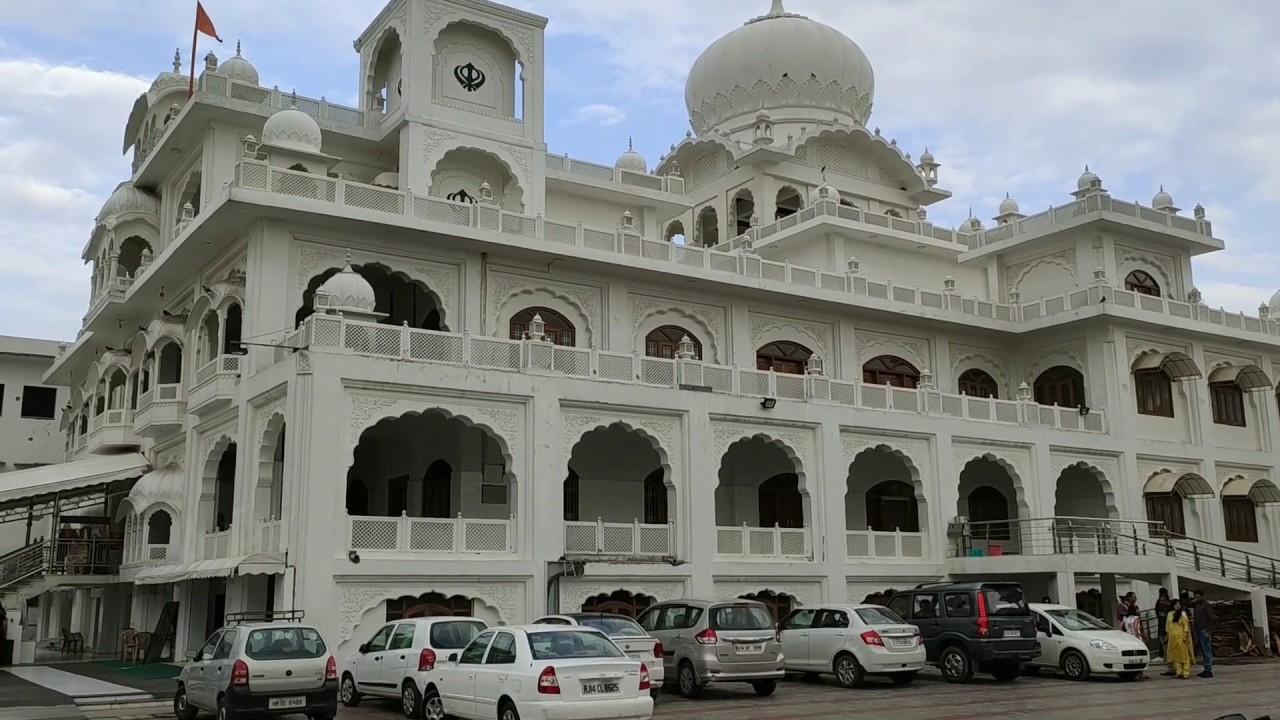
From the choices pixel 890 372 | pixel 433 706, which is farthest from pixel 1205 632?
pixel 433 706

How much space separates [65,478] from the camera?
26906 millimetres

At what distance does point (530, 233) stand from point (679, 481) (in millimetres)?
6328

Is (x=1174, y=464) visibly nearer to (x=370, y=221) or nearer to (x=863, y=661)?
(x=863, y=661)

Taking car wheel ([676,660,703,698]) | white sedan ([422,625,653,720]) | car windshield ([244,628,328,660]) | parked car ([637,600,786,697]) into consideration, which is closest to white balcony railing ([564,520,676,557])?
parked car ([637,600,786,697])

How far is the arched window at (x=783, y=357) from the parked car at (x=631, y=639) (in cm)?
1283

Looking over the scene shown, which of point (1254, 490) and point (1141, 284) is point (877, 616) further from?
point (1254, 490)

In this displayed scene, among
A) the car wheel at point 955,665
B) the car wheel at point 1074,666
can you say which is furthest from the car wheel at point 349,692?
the car wheel at point 1074,666

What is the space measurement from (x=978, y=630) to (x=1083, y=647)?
225 cm

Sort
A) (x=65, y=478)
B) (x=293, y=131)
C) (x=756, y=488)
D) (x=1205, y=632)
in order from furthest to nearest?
(x=756, y=488) → (x=65, y=478) → (x=293, y=131) → (x=1205, y=632)

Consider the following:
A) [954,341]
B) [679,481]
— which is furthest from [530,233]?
[954,341]

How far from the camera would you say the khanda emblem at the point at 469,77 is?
27.3 meters

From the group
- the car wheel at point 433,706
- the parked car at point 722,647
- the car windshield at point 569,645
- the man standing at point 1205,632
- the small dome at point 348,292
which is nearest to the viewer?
the car windshield at point 569,645

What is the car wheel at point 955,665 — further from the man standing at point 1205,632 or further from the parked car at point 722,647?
the man standing at point 1205,632

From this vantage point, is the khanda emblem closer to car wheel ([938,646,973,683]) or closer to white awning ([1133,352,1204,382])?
car wheel ([938,646,973,683])
